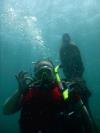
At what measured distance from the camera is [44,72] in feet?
16.9

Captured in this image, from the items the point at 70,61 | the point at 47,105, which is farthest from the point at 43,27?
the point at 47,105

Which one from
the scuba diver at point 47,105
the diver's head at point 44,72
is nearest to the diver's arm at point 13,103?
the scuba diver at point 47,105

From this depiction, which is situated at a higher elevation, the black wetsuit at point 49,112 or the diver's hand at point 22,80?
the diver's hand at point 22,80

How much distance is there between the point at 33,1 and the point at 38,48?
412 inches

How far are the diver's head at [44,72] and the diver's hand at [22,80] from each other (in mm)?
295

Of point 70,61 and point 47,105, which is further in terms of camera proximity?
point 70,61

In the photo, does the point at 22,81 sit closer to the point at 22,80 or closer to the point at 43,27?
the point at 22,80

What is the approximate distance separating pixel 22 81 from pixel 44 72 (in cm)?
49

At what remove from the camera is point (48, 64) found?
18.6 feet

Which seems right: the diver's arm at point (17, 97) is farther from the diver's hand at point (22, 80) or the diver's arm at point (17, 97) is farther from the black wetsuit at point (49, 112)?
the black wetsuit at point (49, 112)

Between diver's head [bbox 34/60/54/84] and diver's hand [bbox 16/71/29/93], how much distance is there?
0.30m

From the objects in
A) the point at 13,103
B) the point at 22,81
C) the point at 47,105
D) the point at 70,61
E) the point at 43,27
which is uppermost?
the point at 43,27

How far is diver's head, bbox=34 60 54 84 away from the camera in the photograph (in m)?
5.15

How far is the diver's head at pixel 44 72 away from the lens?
5.15m
